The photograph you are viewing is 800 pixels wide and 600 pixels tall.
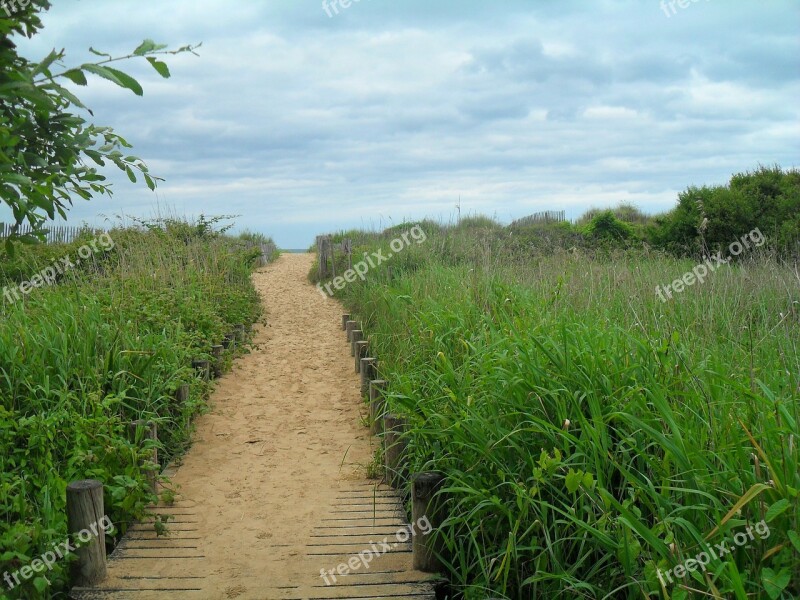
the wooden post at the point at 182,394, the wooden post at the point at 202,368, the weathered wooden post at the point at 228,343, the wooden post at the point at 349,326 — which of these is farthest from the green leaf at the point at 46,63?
the wooden post at the point at 349,326

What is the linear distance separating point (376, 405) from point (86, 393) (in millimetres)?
2565

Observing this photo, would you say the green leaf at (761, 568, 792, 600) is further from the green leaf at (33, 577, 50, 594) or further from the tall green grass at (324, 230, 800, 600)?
the green leaf at (33, 577, 50, 594)

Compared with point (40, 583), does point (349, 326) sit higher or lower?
higher

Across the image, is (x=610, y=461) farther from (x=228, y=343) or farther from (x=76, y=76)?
(x=228, y=343)

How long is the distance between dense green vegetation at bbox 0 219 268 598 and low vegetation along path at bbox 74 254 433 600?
0.37 meters

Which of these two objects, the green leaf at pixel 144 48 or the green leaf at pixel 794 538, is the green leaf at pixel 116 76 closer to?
the green leaf at pixel 144 48

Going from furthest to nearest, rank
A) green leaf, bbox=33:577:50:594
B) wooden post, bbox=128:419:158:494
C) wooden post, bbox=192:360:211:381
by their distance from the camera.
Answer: wooden post, bbox=192:360:211:381
wooden post, bbox=128:419:158:494
green leaf, bbox=33:577:50:594

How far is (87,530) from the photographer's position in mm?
4141

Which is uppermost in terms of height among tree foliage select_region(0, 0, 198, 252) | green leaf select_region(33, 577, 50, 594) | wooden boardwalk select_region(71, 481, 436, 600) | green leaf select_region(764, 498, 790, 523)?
tree foliage select_region(0, 0, 198, 252)

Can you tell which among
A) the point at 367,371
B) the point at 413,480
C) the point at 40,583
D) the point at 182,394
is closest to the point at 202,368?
the point at 182,394

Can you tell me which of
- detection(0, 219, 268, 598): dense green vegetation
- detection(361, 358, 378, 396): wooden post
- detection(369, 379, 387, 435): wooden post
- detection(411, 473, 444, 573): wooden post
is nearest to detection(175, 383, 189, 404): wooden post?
detection(0, 219, 268, 598): dense green vegetation

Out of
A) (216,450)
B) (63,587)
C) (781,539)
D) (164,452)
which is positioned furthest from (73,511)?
(781,539)

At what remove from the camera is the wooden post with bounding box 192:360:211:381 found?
7.89 metres

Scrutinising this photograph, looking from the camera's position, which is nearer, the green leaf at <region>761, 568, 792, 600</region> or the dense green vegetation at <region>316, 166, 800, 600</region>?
the green leaf at <region>761, 568, 792, 600</region>
